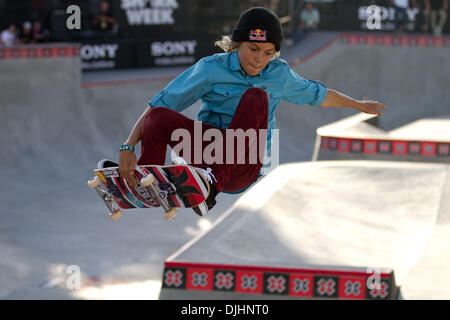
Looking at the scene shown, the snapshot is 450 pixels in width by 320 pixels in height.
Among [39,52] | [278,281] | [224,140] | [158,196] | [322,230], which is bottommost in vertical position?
[322,230]

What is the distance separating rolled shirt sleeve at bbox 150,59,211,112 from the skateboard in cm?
38

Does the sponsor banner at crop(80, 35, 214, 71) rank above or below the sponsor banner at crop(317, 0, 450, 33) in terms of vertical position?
below

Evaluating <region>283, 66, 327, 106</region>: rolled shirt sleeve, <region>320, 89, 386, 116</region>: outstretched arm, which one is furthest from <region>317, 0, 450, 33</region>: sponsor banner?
<region>283, 66, 327, 106</region>: rolled shirt sleeve

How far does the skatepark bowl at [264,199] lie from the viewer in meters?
9.44

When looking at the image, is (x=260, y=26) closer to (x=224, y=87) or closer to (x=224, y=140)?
(x=224, y=87)

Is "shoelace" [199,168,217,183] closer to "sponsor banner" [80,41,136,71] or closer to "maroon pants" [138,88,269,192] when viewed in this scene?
"maroon pants" [138,88,269,192]

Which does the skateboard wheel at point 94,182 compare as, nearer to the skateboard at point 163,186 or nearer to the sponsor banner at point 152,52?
the skateboard at point 163,186

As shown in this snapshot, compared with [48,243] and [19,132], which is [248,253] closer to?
[48,243]

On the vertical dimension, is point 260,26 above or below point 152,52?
above

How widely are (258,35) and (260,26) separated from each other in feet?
0.16

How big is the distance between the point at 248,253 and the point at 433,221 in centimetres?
390

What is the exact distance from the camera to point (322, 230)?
1180 cm

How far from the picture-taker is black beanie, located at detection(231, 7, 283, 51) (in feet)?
12.9

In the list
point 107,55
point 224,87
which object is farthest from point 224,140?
point 107,55
